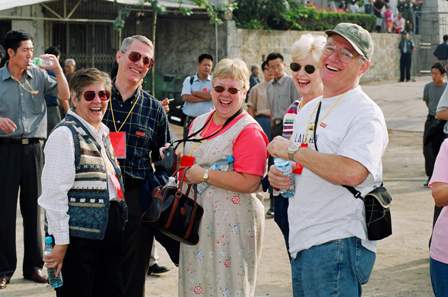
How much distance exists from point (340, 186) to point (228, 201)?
4.17 feet

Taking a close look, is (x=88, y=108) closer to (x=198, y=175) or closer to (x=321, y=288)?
(x=198, y=175)

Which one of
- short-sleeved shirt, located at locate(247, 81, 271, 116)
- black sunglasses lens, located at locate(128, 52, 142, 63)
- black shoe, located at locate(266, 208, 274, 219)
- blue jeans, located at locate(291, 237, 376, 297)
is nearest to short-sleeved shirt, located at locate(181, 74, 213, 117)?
short-sleeved shirt, located at locate(247, 81, 271, 116)

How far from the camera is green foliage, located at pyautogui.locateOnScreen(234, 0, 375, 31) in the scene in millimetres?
26352

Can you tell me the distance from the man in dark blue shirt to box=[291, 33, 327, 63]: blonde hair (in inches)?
37.8

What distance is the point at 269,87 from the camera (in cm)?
1162

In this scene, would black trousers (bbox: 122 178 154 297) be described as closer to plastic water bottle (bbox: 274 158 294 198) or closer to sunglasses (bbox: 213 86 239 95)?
sunglasses (bbox: 213 86 239 95)

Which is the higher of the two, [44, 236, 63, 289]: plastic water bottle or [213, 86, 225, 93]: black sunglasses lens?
[213, 86, 225, 93]: black sunglasses lens

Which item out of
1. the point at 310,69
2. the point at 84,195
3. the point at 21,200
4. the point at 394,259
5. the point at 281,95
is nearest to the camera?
the point at 84,195

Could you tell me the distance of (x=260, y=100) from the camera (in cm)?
1188

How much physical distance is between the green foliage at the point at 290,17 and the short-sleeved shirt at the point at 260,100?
14.0 m

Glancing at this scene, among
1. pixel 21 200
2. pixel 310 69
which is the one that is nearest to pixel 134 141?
pixel 310 69

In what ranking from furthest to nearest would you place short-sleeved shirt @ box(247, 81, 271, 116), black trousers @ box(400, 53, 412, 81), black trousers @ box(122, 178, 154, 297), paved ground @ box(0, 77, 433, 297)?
black trousers @ box(400, 53, 412, 81) < short-sleeved shirt @ box(247, 81, 271, 116) < paved ground @ box(0, 77, 433, 297) < black trousers @ box(122, 178, 154, 297)

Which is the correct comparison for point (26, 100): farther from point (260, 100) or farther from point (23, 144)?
point (260, 100)

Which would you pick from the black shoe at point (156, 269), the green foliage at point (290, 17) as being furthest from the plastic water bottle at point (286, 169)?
the green foliage at point (290, 17)
